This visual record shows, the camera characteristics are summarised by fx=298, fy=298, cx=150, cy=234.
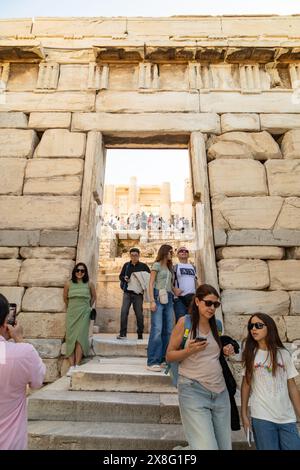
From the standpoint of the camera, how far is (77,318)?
14.5 feet

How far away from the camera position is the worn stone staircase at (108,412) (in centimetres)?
276

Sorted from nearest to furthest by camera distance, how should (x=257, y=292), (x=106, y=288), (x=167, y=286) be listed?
(x=167, y=286)
(x=257, y=292)
(x=106, y=288)

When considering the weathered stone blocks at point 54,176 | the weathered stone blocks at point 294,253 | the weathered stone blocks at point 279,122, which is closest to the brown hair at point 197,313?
the weathered stone blocks at point 294,253

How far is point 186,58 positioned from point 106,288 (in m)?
5.94

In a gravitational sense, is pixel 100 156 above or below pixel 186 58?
below

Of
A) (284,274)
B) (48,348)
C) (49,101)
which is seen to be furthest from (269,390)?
(49,101)

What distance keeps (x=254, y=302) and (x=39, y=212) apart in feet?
13.1

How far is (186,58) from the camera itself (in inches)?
247

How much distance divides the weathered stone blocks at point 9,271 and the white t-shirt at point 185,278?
270cm

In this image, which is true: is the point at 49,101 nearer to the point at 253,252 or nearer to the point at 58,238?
the point at 58,238

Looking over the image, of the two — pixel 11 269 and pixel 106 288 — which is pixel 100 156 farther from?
pixel 106 288

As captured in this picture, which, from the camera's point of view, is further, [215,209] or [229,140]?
[229,140]

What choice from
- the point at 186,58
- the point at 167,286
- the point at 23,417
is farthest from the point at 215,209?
the point at 23,417

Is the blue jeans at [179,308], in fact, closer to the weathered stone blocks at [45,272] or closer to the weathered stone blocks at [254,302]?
the weathered stone blocks at [254,302]
